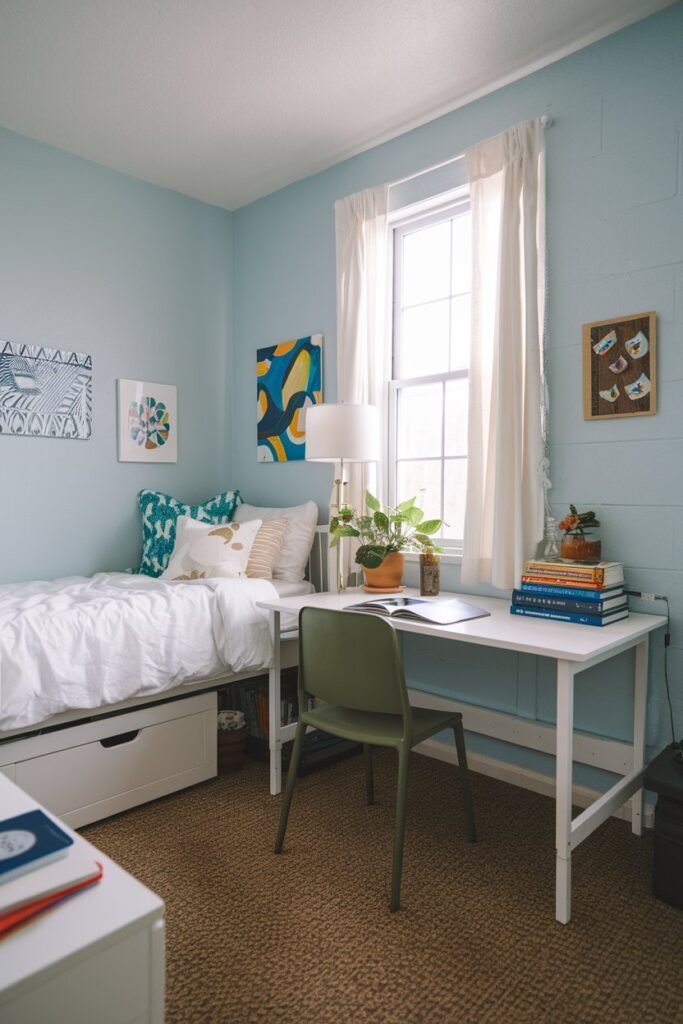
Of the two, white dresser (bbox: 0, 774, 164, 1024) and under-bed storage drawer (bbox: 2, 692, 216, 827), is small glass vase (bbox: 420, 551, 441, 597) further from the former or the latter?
white dresser (bbox: 0, 774, 164, 1024)

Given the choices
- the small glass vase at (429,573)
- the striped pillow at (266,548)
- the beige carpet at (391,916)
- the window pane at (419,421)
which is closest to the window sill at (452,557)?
the small glass vase at (429,573)

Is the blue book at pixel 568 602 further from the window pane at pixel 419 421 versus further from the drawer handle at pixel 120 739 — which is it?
the drawer handle at pixel 120 739

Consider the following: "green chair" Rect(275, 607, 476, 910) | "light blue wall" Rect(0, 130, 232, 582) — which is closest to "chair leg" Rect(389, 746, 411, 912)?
"green chair" Rect(275, 607, 476, 910)

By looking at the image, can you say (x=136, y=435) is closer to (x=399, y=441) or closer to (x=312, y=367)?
(x=312, y=367)

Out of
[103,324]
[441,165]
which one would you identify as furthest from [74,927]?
[103,324]

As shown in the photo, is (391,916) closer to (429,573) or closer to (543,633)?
(543,633)

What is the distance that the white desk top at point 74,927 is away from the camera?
847 millimetres

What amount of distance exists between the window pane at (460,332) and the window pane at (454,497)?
42 cm

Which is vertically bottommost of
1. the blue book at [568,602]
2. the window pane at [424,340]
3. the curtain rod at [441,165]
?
the blue book at [568,602]

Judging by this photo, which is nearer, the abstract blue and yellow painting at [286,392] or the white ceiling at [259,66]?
the white ceiling at [259,66]

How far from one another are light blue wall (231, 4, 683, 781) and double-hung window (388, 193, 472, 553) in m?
0.31

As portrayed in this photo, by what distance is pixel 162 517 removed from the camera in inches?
135

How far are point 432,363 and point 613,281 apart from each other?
883 mm

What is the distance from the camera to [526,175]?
2.48 meters
